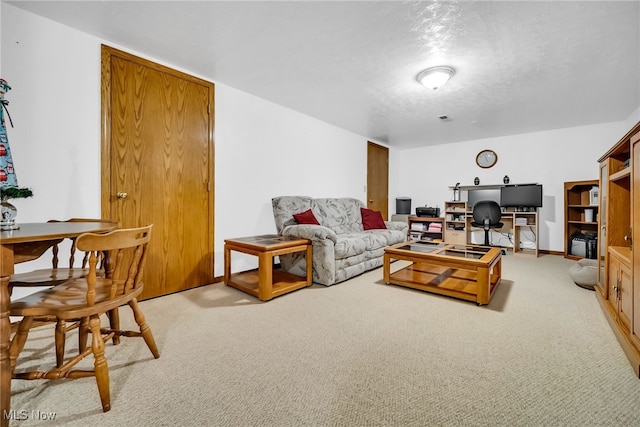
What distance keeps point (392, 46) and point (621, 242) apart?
7.85ft

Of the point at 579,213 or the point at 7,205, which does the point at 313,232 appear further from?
the point at 579,213

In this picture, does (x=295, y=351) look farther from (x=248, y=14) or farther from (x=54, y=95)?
(x=54, y=95)

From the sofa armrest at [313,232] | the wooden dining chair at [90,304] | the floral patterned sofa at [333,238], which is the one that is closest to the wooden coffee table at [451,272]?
the floral patterned sofa at [333,238]

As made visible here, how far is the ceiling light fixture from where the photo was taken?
8.68 ft

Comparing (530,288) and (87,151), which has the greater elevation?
(87,151)

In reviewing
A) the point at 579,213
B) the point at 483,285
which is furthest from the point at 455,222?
the point at 483,285

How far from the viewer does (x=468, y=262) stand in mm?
2391

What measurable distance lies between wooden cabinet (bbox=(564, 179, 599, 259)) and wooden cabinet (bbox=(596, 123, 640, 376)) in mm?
2339

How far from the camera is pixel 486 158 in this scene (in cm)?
537

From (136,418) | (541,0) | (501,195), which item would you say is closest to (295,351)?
(136,418)

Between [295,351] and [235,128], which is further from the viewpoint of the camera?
[235,128]

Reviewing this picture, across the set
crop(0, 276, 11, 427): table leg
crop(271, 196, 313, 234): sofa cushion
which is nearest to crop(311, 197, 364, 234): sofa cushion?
crop(271, 196, 313, 234): sofa cushion

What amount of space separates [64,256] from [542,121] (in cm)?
619

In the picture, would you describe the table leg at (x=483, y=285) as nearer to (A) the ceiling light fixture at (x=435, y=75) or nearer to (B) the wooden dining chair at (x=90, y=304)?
(A) the ceiling light fixture at (x=435, y=75)
